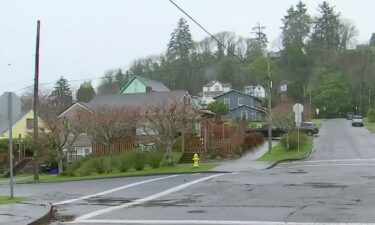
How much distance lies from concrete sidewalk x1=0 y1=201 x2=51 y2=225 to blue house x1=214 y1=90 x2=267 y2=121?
8622cm

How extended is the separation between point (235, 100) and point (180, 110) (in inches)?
2927

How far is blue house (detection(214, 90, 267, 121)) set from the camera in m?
102

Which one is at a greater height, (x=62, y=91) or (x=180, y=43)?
(x=180, y=43)

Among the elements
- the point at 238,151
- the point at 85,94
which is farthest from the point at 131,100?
the point at 85,94

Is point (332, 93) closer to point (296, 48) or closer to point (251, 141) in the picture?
point (296, 48)

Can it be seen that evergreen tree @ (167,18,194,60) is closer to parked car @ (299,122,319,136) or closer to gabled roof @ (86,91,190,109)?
gabled roof @ (86,91,190,109)

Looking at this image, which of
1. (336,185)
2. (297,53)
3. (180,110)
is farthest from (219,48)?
(336,185)

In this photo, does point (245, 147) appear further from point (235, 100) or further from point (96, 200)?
point (235, 100)

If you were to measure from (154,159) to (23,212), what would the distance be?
20.3m

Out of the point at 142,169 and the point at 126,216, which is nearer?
the point at 126,216

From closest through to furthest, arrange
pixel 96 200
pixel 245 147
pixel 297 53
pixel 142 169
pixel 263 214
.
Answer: pixel 263 214 → pixel 96 200 → pixel 142 169 → pixel 245 147 → pixel 297 53

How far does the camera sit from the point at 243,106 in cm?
10212

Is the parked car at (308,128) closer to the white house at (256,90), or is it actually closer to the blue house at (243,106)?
the blue house at (243,106)

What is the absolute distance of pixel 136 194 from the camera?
55.1 ft
